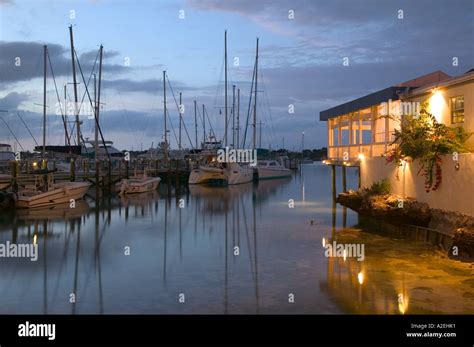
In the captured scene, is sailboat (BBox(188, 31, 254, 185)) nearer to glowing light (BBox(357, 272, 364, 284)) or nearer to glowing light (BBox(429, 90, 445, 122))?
glowing light (BBox(429, 90, 445, 122))

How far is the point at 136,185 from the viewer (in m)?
44.5

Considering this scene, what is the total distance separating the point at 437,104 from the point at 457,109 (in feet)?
3.70

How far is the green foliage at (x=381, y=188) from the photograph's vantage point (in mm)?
22861

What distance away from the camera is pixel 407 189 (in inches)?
813

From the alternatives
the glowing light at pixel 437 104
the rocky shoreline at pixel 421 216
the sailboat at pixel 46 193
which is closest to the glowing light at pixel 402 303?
the rocky shoreline at pixel 421 216

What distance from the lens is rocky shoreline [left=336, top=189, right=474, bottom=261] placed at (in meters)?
14.9

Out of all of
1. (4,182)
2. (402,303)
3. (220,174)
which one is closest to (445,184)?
(402,303)

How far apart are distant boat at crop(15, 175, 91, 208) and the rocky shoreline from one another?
60.0ft

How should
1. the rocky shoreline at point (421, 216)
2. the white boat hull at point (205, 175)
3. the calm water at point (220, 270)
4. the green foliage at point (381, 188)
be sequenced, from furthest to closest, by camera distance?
the white boat hull at point (205, 175)
the green foliage at point (381, 188)
the rocky shoreline at point (421, 216)
the calm water at point (220, 270)

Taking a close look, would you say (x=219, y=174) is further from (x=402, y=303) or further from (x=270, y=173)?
(x=402, y=303)

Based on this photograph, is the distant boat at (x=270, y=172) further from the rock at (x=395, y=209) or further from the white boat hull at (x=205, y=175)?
the rock at (x=395, y=209)

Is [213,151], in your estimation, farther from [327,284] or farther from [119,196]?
[327,284]

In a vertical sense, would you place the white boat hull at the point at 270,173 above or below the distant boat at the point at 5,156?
below
